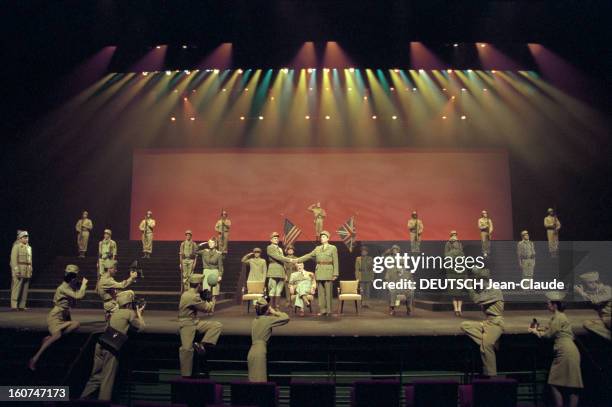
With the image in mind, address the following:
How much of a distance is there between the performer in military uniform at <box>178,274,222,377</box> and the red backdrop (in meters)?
11.5

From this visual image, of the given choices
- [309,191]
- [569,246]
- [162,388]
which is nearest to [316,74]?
[309,191]

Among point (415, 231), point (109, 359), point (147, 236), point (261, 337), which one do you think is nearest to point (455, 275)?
point (415, 231)

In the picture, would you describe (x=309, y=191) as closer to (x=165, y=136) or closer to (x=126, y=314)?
(x=165, y=136)

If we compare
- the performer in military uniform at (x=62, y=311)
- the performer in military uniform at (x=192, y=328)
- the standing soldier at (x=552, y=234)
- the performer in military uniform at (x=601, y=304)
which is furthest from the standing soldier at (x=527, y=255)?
the performer in military uniform at (x=62, y=311)

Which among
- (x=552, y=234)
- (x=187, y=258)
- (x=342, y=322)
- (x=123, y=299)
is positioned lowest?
(x=342, y=322)

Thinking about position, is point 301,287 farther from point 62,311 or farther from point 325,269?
point 62,311

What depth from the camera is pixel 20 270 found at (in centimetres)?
926

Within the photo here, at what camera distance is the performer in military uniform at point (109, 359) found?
15.5 ft

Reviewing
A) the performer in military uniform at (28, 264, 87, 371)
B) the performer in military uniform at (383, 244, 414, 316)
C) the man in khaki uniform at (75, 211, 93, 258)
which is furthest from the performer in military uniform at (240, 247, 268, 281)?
the man in khaki uniform at (75, 211, 93, 258)

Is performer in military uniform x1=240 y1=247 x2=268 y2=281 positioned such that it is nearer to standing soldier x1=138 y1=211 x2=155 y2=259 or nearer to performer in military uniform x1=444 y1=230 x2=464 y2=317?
performer in military uniform x1=444 y1=230 x2=464 y2=317

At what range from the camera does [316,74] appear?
16047 millimetres

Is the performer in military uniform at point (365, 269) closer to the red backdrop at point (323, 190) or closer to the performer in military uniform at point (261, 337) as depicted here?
the performer in military uniform at point (261, 337)

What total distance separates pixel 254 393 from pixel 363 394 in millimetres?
Answer: 964

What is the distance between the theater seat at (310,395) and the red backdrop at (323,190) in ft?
41.5
